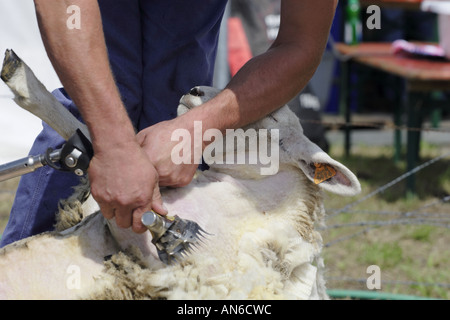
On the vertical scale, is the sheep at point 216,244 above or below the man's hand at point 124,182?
below

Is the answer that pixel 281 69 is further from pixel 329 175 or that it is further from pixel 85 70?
pixel 85 70

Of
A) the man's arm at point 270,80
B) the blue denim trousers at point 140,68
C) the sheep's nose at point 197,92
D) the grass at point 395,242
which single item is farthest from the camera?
the grass at point 395,242

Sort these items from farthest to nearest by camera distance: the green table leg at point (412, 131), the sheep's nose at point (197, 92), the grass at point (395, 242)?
the green table leg at point (412, 131) < the grass at point (395, 242) < the sheep's nose at point (197, 92)

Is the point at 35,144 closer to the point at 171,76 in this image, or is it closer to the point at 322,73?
the point at 171,76

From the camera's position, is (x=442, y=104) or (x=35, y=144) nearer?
(x=35, y=144)

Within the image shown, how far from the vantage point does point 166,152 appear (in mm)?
1553

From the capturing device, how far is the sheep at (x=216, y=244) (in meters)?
1.49

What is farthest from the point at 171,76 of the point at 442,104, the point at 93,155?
the point at 442,104

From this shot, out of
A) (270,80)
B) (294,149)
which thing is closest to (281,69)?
(270,80)

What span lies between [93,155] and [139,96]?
2.02 ft

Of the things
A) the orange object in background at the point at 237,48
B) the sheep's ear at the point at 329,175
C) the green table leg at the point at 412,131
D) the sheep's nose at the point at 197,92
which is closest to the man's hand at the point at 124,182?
the sheep's nose at the point at 197,92

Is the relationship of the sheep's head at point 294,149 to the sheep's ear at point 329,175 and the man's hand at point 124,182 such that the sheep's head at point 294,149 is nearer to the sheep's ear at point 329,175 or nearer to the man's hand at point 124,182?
the sheep's ear at point 329,175
